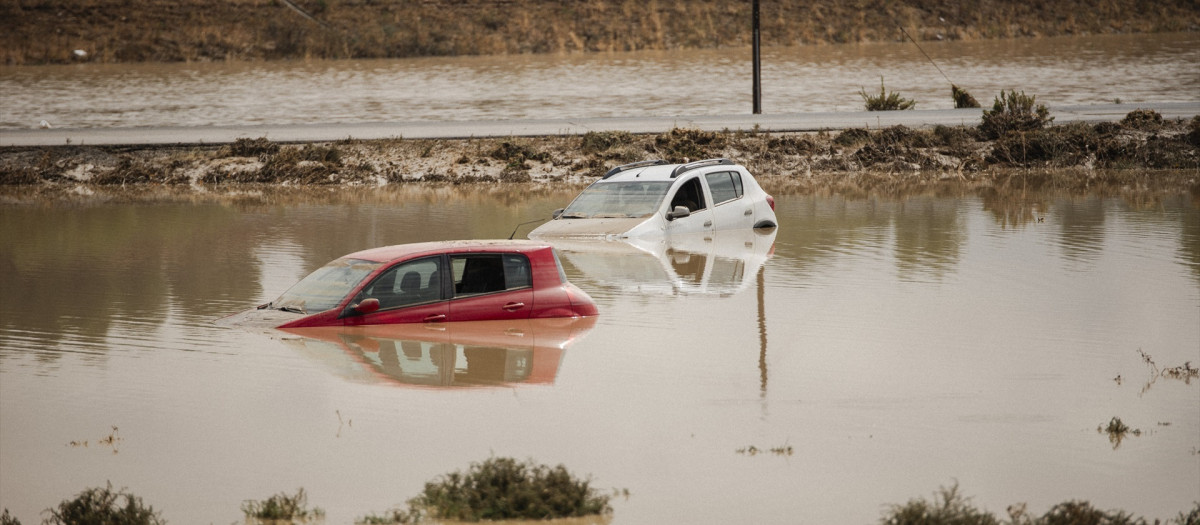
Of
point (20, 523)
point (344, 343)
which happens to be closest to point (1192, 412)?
point (344, 343)

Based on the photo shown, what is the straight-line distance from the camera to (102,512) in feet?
25.2

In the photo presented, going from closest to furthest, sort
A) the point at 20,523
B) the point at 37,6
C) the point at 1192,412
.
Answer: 1. the point at 20,523
2. the point at 1192,412
3. the point at 37,6

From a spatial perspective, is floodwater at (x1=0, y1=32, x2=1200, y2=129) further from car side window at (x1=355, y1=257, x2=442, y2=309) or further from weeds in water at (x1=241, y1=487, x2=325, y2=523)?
weeds in water at (x1=241, y1=487, x2=325, y2=523)

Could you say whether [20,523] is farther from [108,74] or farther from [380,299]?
[108,74]

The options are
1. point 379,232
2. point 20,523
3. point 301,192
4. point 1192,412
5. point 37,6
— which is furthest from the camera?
point 37,6

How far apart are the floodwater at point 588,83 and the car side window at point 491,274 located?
99.3ft

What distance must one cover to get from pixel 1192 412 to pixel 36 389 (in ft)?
30.8

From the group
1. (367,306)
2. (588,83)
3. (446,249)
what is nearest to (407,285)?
(446,249)

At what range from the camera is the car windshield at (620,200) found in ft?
67.0

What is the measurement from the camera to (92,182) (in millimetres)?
31859

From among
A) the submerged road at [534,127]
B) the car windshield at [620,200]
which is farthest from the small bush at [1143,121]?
the car windshield at [620,200]

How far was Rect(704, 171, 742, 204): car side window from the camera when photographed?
2142 centimetres

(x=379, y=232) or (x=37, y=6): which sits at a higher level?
(x=37, y=6)

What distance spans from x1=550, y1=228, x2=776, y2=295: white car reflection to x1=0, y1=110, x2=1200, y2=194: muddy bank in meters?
10.8
